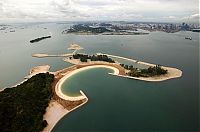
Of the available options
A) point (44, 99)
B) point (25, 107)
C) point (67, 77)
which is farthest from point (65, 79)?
point (25, 107)

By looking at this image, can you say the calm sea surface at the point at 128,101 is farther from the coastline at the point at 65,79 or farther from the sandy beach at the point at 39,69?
the sandy beach at the point at 39,69

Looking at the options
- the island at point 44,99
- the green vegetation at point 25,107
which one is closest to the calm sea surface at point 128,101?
the island at point 44,99

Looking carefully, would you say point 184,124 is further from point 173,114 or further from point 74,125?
point 74,125

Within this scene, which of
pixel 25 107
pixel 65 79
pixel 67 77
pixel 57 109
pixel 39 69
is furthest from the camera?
pixel 39 69

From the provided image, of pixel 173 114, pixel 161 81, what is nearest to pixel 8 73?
pixel 161 81

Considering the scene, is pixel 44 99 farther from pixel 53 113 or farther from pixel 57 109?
pixel 53 113

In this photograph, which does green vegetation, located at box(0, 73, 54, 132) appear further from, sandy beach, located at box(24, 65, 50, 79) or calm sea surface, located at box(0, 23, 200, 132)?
sandy beach, located at box(24, 65, 50, 79)

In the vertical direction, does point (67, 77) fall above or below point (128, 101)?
above

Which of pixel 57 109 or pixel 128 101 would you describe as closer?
pixel 57 109
